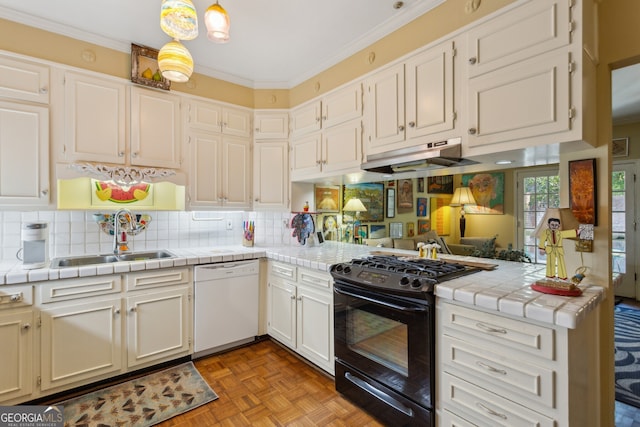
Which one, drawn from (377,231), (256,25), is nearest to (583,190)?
(256,25)

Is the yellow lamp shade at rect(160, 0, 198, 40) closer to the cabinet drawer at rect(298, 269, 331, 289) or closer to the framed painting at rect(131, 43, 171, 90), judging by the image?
the framed painting at rect(131, 43, 171, 90)

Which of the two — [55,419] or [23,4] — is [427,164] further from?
[23,4]

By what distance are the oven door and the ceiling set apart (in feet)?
6.26

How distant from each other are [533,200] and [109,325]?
20.5 feet

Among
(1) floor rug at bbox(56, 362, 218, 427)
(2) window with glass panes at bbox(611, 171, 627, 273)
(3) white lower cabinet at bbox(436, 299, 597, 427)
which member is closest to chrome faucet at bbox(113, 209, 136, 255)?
(1) floor rug at bbox(56, 362, 218, 427)

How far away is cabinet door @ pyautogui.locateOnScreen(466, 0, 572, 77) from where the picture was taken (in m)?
1.44

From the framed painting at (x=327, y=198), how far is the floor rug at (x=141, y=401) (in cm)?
202

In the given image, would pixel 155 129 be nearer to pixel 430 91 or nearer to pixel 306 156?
pixel 306 156

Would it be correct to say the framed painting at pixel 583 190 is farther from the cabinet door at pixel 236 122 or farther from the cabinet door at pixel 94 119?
the cabinet door at pixel 94 119

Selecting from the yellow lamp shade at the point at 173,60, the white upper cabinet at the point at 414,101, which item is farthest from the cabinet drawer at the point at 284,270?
the yellow lamp shade at the point at 173,60

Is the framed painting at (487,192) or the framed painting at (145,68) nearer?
the framed painting at (145,68)

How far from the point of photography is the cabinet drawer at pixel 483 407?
4.18ft

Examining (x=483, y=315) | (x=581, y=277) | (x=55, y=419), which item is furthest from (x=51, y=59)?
(x=581, y=277)

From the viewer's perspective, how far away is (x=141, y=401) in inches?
80.7
